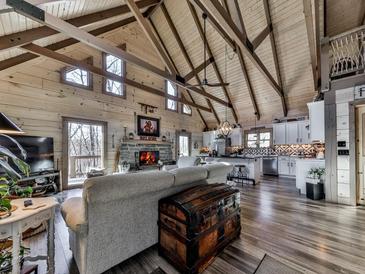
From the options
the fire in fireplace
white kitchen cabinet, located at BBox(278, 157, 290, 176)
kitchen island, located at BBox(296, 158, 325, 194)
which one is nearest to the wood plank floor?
kitchen island, located at BBox(296, 158, 325, 194)

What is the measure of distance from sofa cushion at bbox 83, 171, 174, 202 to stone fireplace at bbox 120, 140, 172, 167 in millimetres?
5110

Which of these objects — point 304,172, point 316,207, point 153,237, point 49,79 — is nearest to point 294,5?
point 304,172

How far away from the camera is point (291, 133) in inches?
301

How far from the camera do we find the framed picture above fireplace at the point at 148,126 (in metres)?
7.56

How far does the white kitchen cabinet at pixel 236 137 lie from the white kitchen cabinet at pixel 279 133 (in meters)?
1.74

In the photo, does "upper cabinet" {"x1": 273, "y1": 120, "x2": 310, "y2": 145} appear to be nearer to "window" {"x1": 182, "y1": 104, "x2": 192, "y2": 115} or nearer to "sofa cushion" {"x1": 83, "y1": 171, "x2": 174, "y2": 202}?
"window" {"x1": 182, "y1": 104, "x2": 192, "y2": 115}

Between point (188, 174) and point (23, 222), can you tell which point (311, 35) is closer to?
point (188, 174)

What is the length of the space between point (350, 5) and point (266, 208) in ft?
19.5

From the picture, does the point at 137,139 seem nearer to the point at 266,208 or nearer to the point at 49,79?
the point at 49,79

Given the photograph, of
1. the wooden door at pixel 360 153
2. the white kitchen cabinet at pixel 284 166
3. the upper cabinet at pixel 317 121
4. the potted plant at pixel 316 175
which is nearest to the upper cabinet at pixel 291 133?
the white kitchen cabinet at pixel 284 166

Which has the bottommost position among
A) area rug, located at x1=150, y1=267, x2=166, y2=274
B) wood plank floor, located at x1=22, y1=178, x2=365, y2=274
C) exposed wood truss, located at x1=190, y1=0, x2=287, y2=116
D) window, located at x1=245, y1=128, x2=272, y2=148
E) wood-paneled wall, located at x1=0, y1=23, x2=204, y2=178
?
wood plank floor, located at x1=22, y1=178, x2=365, y2=274

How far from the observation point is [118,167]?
6.72m

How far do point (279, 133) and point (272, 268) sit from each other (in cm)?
717

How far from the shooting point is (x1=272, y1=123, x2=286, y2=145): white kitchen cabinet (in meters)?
7.89
